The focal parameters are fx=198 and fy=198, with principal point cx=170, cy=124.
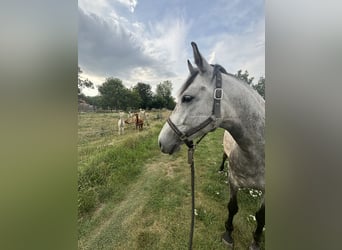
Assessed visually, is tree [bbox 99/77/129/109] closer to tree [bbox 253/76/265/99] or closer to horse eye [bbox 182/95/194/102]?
horse eye [bbox 182/95/194/102]

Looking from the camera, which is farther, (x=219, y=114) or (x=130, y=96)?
(x=130, y=96)

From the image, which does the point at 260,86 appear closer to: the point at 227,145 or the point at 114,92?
the point at 227,145

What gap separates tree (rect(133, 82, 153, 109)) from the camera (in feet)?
3.39

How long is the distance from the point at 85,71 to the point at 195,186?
0.81 meters

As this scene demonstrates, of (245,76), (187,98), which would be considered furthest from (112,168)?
(245,76)

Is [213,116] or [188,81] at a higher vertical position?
[188,81]

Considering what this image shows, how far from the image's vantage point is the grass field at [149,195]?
102 centimetres

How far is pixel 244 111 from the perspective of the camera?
92 centimetres

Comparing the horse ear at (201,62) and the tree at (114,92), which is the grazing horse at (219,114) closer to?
the horse ear at (201,62)

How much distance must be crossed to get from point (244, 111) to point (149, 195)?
0.65 metres

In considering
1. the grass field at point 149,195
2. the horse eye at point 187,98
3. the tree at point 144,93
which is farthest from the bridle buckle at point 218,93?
Result: the tree at point 144,93

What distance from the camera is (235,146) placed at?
1016 millimetres

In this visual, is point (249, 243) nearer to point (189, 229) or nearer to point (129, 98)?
point (189, 229)
